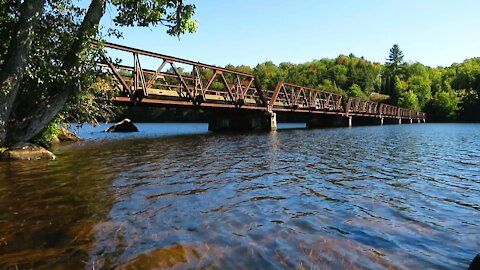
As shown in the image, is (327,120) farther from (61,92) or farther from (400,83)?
(400,83)

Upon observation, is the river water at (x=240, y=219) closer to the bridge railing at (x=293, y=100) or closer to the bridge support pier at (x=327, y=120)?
the bridge railing at (x=293, y=100)

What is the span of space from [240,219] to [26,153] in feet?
48.7

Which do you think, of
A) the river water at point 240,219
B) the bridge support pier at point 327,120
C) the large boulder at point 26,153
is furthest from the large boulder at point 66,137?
the bridge support pier at point 327,120

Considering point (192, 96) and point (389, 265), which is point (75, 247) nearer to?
point (389, 265)

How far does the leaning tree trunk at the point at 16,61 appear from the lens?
7.53 metres

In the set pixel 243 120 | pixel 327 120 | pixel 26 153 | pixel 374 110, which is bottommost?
pixel 26 153

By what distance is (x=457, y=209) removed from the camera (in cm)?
822

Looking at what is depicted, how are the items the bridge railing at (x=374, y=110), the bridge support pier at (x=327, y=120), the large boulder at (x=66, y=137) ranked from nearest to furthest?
the large boulder at (x=66, y=137) < the bridge support pier at (x=327, y=120) < the bridge railing at (x=374, y=110)

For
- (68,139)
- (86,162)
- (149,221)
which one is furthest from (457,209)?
(68,139)

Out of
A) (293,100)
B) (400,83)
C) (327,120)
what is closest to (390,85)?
(400,83)

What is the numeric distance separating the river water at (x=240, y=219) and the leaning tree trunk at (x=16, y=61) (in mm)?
2370

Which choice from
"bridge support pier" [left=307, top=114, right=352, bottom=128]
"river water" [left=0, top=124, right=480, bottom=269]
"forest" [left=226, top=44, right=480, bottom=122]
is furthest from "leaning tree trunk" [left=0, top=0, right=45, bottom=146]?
"forest" [left=226, top=44, right=480, bottom=122]

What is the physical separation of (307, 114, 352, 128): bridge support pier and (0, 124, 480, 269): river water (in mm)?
64049

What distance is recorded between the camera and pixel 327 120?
258 feet
